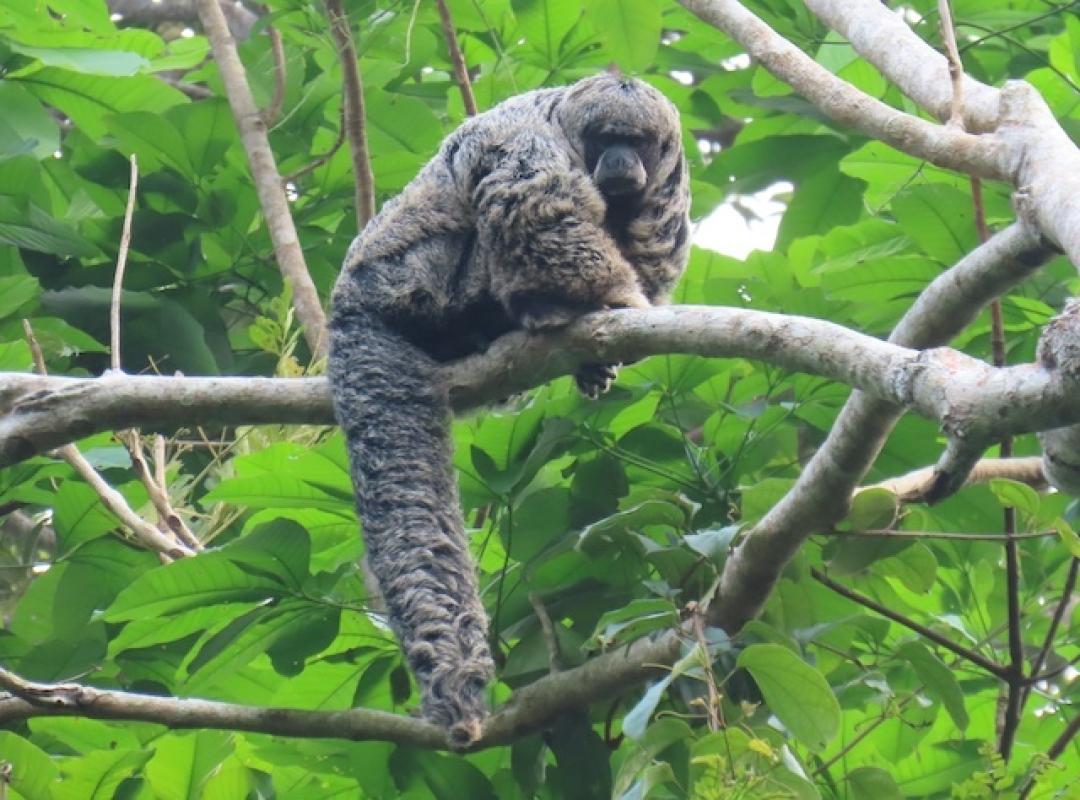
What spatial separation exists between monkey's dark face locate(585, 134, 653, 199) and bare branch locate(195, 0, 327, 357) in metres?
1.24

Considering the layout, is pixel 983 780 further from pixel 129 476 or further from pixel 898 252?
pixel 129 476

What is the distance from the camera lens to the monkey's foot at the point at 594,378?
13.4 feet

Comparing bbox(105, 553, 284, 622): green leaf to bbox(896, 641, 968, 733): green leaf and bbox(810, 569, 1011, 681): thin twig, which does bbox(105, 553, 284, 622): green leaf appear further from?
bbox(896, 641, 968, 733): green leaf

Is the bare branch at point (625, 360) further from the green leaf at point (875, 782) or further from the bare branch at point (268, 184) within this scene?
the bare branch at point (268, 184)

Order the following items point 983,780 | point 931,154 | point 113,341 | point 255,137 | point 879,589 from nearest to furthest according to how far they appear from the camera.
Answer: point 983,780, point 931,154, point 113,341, point 879,589, point 255,137

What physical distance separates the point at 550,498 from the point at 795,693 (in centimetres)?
116

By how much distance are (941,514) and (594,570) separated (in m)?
1.12

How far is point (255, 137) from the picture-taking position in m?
5.69

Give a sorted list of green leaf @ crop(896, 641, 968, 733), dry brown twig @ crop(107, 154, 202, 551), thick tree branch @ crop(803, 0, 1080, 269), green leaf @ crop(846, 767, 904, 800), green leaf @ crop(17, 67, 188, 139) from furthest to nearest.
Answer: green leaf @ crop(17, 67, 188, 139), dry brown twig @ crop(107, 154, 202, 551), green leaf @ crop(896, 641, 968, 733), green leaf @ crop(846, 767, 904, 800), thick tree branch @ crop(803, 0, 1080, 269)

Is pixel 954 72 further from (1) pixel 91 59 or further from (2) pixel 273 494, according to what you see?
(1) pixel 91 59

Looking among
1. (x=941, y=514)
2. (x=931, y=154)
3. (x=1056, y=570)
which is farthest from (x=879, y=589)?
(x=931, y=154)

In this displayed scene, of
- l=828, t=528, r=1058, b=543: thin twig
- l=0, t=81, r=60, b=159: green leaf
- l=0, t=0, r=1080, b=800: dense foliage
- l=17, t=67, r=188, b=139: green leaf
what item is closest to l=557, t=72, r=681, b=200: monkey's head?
l=0, t=0, r=1080, b=800: dense foliage

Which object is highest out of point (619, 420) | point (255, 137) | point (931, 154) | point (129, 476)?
point (931, 154)

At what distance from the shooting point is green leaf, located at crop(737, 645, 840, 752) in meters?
3.21
